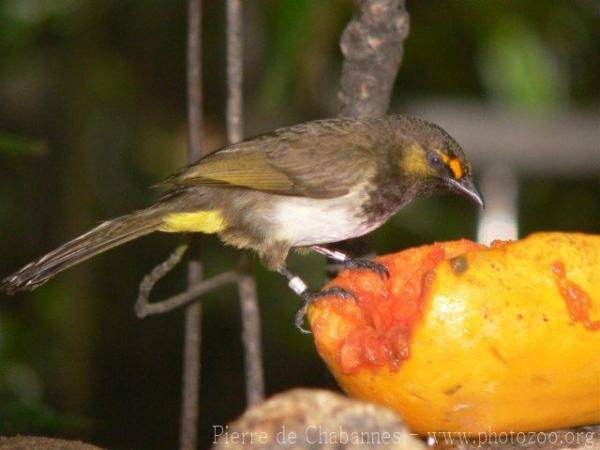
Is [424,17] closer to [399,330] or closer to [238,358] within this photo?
[238,358]

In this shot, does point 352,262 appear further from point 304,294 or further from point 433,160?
point 433,160

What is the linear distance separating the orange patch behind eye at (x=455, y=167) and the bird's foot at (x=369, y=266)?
69 centimetres

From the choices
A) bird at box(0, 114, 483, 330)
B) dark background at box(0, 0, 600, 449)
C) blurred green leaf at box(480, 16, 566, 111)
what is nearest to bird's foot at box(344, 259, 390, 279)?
bird at box(0, 114, 483, 330)

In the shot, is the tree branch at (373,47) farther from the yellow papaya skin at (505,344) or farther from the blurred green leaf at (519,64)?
the yellow papaya skin at (505,344)

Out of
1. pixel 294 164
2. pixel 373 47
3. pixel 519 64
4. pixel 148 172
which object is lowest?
pixel 294 164

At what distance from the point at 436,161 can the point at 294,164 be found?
1.97ft

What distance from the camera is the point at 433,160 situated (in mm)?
4930

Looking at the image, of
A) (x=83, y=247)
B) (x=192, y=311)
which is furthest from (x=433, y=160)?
(x=83, y=247)

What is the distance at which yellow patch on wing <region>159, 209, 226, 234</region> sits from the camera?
15.7 feet

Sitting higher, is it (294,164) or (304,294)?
(294,164)

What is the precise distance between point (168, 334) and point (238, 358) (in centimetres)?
58

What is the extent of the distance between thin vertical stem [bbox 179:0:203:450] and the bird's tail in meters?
0.31

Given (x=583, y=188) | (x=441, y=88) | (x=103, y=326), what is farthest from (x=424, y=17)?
(x=103, y=326)

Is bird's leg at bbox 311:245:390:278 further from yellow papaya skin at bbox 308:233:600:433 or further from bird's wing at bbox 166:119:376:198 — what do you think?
yellow papaya skin at bbox 308:233:600:433
